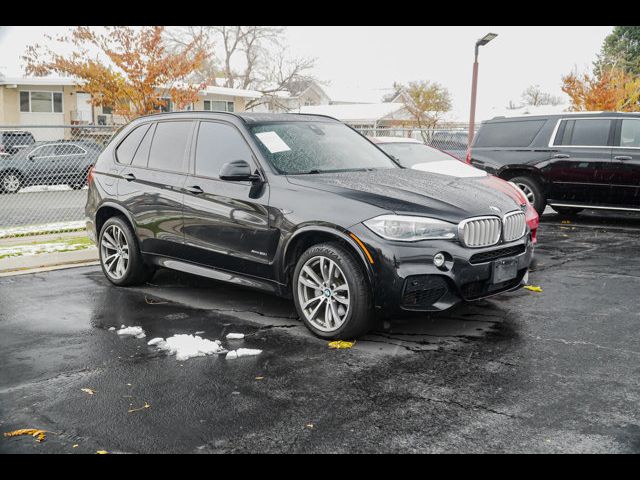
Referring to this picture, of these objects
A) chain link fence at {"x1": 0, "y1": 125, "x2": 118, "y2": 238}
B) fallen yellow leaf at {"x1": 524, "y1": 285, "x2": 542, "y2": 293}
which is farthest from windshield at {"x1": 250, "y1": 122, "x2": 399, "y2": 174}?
chain link fence at {"x1": 0, "y1": 125, "x2": 118, "y2": 238}

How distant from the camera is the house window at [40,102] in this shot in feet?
119

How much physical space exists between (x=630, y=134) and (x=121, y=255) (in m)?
8.40

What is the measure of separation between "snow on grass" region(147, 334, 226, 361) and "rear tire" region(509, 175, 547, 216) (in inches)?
321

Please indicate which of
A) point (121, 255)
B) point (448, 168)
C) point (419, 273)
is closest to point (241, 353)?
point (419, 273)

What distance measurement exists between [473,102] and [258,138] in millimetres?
13380

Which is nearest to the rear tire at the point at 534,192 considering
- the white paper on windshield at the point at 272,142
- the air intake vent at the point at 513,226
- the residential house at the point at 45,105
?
the air intake vent at the point at 513,226

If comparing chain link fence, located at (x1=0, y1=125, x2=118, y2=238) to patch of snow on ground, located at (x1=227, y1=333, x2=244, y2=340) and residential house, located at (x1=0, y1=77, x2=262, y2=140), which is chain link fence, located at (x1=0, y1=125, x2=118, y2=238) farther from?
residential house, located at (x1=0, y1=77, x2=262, y2=140)

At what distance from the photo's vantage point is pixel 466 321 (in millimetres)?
5719

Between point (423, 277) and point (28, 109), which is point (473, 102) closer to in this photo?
point (423, 277)

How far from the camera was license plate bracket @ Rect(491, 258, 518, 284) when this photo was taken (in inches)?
205

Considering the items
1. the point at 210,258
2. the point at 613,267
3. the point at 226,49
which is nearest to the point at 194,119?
the point at 210,258

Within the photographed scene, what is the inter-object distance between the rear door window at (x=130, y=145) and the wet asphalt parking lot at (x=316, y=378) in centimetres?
138

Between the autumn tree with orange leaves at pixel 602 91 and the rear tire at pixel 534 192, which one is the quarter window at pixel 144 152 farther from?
the autumn tree with orange leaves at pixel 602 91

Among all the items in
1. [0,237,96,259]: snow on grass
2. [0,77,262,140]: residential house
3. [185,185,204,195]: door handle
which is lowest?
[0,237,96,259]: snow on grass
